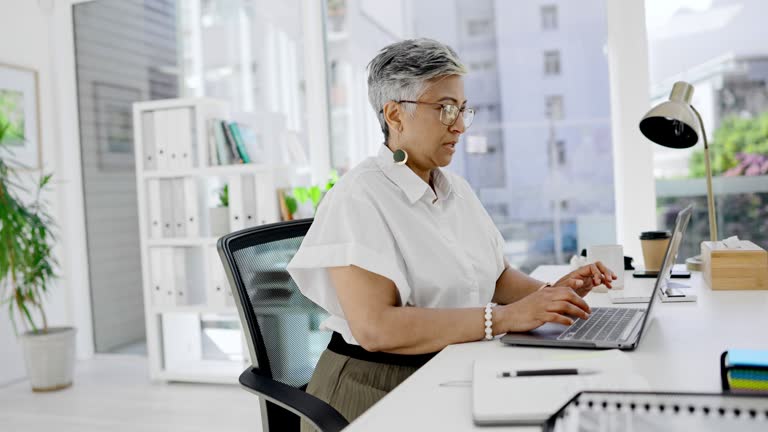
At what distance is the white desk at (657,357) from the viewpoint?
90 centimetres

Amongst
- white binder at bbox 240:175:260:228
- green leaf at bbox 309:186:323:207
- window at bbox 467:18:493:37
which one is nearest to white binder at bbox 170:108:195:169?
white binder at bbox 240:175:260:228

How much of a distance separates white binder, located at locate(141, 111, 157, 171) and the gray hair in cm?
270

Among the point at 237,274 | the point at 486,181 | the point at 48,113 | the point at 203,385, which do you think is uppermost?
the point at 48,113

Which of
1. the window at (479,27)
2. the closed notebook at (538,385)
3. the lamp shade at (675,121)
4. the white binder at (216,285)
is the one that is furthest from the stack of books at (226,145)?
the closed notebook at (538,385)

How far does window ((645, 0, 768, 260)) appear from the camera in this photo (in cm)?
323

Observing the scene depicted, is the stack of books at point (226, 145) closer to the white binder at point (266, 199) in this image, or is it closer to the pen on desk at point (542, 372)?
the white binder at point (266, 199)

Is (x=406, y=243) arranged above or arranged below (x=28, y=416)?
above

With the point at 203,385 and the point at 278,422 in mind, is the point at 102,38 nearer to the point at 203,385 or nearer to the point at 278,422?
the point at 203,385

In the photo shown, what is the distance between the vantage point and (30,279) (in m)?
3.79

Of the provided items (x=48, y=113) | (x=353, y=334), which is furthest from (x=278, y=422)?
(x=48, y=113)

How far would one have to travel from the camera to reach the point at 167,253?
395cm

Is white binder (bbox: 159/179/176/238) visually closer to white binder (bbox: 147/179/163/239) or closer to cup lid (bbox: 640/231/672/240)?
white binder (bbox: 147/179/163/239)

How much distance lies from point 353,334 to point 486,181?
8.11 feet

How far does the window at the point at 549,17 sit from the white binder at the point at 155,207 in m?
2.31
